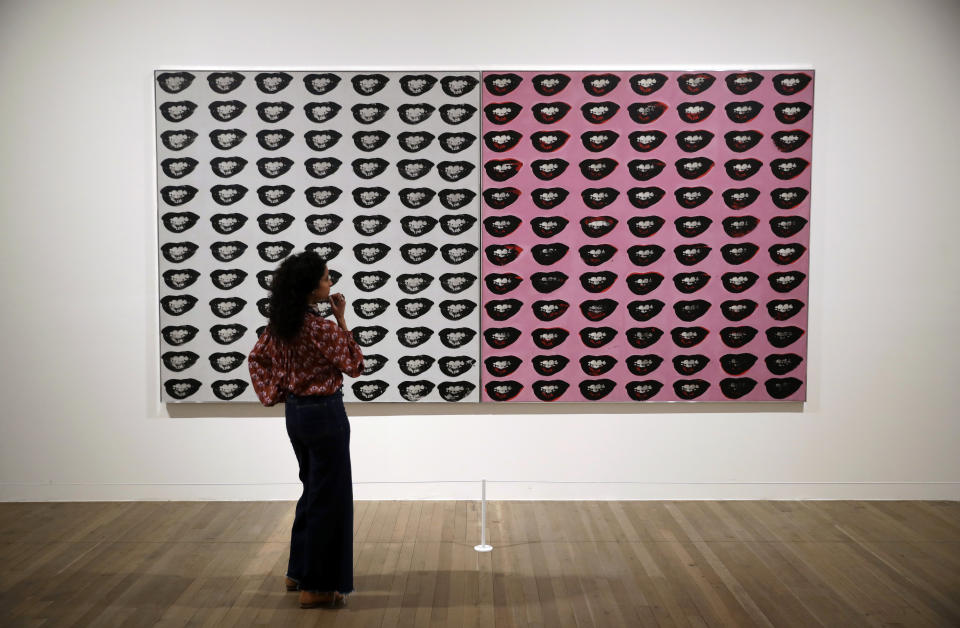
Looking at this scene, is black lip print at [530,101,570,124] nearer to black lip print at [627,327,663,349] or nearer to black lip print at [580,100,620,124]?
black lip print at [580,100,620,124]

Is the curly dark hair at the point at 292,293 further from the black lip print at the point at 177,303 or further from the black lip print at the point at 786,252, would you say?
the black lip print at the point at 786,252

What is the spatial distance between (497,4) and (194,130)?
185cm

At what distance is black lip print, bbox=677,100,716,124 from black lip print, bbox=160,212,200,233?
2.80 m

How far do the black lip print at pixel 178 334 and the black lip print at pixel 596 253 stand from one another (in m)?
2.26

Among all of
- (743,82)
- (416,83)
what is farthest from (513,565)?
(743,82)

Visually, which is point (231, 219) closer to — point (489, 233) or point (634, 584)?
point (489, 233)

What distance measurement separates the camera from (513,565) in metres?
3.62

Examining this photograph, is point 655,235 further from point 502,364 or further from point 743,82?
point 502,364

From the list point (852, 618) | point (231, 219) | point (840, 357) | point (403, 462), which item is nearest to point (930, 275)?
point (840, 357)

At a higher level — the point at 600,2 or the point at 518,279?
the point at 600,2

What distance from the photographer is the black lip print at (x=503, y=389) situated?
455 centimetres

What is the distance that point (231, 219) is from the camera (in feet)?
14.6

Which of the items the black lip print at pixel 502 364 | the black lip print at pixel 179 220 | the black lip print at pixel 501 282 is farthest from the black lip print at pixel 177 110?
the black lip print at pixel 502 364

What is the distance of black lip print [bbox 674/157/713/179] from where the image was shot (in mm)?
4453
